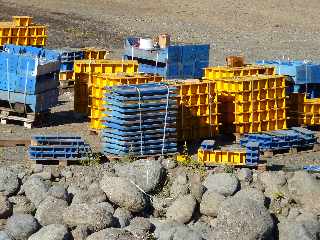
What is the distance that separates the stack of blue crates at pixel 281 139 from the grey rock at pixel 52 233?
6143 millimetres

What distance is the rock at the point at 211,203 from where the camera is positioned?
15648 millimetres

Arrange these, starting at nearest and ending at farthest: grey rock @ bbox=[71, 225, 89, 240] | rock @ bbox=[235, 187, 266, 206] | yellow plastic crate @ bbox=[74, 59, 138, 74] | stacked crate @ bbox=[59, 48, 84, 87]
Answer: grey rock @ bbox=[71, 225, 89, 240], rock @ bbox=[235, 187, 266, 206], yellow plastic crate @ bbox=[74, 59, 138, 74], stacked crate @ bbox=[59, 48, 84, 87]

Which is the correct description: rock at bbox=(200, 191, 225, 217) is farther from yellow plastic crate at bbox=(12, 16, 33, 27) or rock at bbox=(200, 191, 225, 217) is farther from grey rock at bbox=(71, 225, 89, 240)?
yellow plastic crate at bbox=(12, 16, 33, 27)

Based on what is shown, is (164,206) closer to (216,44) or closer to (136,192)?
(136,192)

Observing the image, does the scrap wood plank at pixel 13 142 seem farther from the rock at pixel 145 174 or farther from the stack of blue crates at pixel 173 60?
the stack of blue crates at pixel 173 60

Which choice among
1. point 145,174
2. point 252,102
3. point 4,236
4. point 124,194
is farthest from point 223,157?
point 4,236

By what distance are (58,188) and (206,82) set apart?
18.5 ft

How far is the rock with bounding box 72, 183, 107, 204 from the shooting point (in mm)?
15586

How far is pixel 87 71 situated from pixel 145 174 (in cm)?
733

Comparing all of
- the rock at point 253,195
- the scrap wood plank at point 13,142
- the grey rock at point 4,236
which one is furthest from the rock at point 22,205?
the rock at point 253,195

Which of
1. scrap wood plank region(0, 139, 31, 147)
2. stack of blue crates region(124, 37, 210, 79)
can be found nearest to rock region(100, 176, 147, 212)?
scrap wood plank region(0, 139, 31, 147)

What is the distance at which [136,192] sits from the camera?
15.7 m

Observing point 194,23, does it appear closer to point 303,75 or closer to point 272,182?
point 303,75

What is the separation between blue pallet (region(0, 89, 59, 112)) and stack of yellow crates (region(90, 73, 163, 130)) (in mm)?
1306
